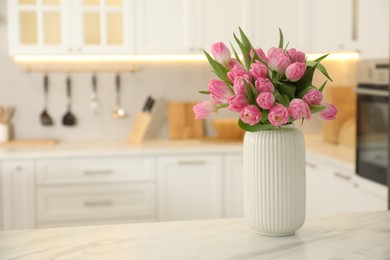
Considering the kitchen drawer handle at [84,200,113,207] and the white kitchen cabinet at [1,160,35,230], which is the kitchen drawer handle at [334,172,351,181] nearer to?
the kitchen drawer handle at [84,200,113,207]

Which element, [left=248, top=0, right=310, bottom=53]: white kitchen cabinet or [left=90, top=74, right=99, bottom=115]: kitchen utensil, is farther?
[left=90, top=74, right=99, bottom=115]: kitchen utensil

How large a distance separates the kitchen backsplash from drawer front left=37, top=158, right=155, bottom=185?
61 cm

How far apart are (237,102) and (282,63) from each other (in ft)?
0.50

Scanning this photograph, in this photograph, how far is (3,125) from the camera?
4.43 meters

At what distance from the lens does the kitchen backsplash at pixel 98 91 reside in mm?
4566

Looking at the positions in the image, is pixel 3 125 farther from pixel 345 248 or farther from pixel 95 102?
pixel 345 248

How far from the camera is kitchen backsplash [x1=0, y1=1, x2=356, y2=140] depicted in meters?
4.57

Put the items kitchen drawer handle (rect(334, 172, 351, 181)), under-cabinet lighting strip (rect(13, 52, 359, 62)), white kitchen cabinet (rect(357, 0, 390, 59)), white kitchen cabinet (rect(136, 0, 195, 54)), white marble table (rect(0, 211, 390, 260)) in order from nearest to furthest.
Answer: white marble table (rect(0, 211, 390, 260))
white kitchen cabinet (rect(357, 0, 390, 59))
kitchen drawer handle (rect(334, 172, 351, 181))
white kitchen cabinet (rect(136, 0, 195, 54))
under-cabinet lighting strip (rect(13, 52, 359, 62))

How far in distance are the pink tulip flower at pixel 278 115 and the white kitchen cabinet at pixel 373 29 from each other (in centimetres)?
187

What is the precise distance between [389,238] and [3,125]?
3299 millimetres

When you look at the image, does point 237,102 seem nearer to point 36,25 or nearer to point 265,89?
point 265,89

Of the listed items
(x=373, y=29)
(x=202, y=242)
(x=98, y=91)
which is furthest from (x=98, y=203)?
(x=202, y=242)

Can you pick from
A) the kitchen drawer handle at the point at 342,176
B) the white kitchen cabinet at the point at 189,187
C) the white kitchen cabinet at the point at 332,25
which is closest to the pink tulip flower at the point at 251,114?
the kitchen drawer handle at the point at 342,176

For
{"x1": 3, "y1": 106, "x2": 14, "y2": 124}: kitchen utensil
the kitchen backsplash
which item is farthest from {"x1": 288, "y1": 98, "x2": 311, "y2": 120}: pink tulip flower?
{"x1": 3, "y1": 106, "x2": 14, "y2": 124}: kitchen utensil
